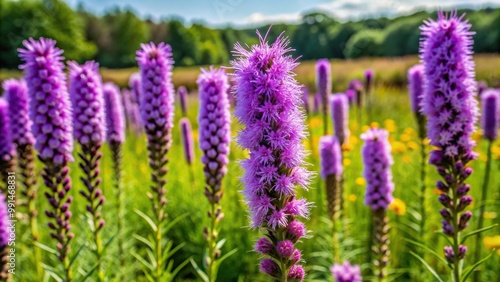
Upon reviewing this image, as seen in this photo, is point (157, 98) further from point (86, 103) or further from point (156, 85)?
point (86, 103)

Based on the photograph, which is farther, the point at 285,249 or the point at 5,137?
the point at 5,137

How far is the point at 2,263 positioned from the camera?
8.84 feet

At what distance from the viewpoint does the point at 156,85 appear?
3049 millimetres

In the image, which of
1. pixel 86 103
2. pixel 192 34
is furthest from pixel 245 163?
pixel 192 34

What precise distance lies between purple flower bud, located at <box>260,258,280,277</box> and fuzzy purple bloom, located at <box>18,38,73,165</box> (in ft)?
5.14

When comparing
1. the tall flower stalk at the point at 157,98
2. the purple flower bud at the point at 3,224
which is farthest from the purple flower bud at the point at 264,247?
the purple flower bud at the point at 3,224

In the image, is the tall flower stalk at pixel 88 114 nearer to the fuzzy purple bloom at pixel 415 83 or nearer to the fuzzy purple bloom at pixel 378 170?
the fuzzy purple bloom at pixel 378 170

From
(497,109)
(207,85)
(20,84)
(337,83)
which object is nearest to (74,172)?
(20,84)

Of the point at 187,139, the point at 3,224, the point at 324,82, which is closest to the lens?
the point at 3,224

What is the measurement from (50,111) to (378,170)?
2.25 m

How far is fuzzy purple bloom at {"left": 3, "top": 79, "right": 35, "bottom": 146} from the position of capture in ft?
10.6

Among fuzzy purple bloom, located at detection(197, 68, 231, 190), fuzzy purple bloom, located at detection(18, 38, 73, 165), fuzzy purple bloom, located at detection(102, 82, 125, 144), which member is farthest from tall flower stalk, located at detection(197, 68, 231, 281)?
fuzzy purple bloom, located at detection(102, 82, 125, 144)

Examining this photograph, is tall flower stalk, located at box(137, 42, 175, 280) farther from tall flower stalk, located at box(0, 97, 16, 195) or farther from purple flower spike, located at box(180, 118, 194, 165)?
purple flower spike, located at box(180, 118, 194, 165)

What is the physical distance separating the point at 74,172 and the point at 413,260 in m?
5.08
